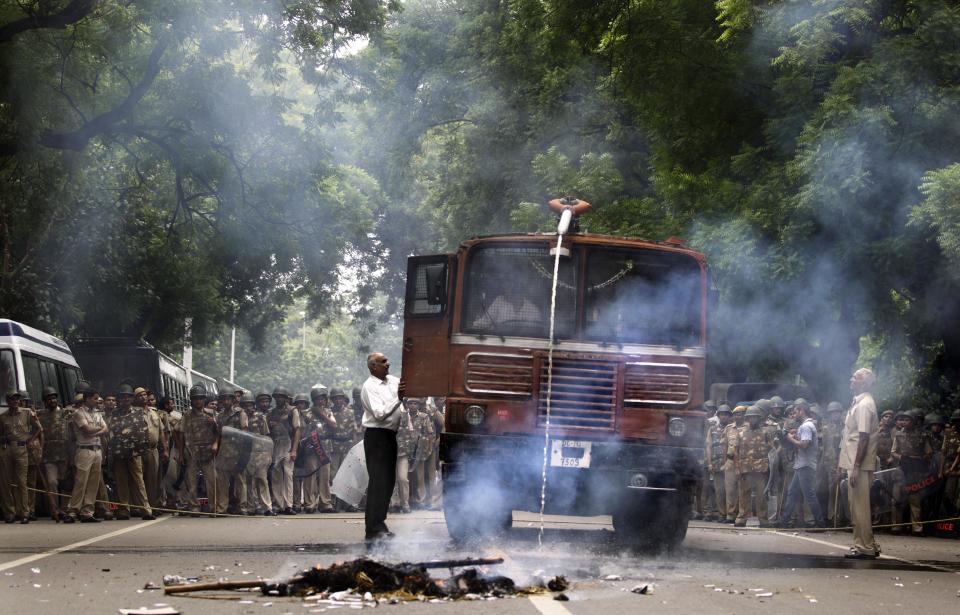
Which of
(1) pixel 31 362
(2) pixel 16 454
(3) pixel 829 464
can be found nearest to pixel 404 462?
(2) pixel 16 454

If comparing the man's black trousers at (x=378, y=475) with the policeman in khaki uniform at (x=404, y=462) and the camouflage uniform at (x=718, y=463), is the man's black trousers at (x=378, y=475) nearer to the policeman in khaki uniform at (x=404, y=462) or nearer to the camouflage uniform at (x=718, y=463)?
the policeman in khaki uniform at (x=404, y=462)

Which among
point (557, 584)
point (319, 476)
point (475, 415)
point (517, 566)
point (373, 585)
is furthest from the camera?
point (319, 476)

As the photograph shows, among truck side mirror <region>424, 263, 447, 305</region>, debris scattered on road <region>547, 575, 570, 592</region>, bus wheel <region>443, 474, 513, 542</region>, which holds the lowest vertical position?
debris scattered on road <region>547, 575, 570, 592</region>

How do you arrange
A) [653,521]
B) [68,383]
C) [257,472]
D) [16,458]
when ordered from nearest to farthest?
[653,521]
[16,458]
[257,472]
[68,383]

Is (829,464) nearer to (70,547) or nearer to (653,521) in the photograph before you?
(653,521)

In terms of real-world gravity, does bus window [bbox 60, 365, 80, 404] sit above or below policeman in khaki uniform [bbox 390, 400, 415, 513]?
above

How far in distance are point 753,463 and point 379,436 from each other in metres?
8.36

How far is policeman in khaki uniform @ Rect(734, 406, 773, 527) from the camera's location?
Answer: 1998 centimetres

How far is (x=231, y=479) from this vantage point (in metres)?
21.0

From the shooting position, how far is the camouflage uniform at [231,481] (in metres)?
20.4

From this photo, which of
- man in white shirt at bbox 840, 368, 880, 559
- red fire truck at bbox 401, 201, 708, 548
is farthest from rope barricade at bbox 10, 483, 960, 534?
red fire truck at bbox 401, 201, 708, 548

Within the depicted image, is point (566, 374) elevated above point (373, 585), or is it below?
above

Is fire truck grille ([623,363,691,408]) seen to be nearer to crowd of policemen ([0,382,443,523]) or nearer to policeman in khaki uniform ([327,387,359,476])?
Answer: crowd of policemen ([0,382,443,523])

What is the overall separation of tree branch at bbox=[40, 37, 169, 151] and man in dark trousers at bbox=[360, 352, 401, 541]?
1008 cm
